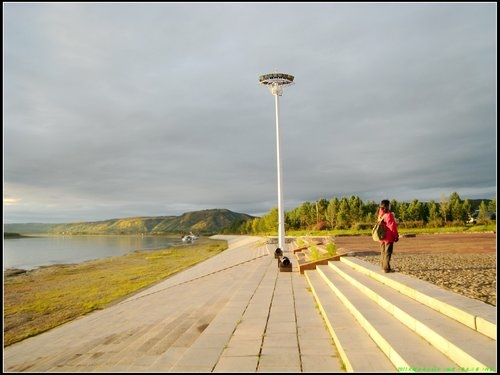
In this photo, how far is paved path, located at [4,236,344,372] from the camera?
4.97 metres

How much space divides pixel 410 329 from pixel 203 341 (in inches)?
125

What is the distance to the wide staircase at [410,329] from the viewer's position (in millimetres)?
3951

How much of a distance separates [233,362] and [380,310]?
2.88 meters

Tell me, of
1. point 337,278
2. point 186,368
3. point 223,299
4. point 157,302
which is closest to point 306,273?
point 337,278

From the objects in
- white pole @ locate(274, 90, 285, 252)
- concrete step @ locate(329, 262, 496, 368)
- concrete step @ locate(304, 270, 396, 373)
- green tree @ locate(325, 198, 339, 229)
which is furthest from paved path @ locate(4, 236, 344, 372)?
green tree @ locate(325, 198, 339, 229)

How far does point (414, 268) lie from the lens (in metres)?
9.56

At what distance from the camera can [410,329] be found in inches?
202

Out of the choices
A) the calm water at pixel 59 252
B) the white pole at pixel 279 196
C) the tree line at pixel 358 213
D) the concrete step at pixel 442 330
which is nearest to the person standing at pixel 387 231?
the concrete step at pixel 442 330

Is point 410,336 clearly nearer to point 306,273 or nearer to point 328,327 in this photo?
point 328,327

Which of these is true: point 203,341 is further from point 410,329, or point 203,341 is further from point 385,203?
point 385,203

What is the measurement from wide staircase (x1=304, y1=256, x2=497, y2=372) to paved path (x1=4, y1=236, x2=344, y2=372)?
0.38 meters

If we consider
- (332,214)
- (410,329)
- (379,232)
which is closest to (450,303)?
(410,329)

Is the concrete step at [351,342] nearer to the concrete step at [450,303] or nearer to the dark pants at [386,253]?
the concrete step at [450,303]

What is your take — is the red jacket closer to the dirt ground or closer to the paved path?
the paved path
